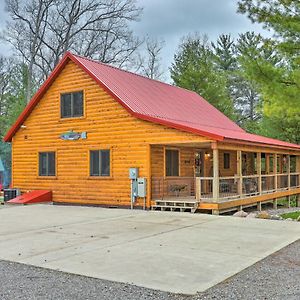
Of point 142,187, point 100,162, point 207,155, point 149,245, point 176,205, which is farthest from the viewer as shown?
point 207,155

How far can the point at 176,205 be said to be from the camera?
15.1 metres

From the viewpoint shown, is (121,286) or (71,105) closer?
(121,286)

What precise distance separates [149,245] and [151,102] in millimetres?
10469

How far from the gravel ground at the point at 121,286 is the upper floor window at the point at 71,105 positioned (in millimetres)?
11903

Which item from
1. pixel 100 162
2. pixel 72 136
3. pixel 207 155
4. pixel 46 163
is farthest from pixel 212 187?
pixel 46 163

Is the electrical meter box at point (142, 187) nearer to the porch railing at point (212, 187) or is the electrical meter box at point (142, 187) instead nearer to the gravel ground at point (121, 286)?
the porch railing at point (212, 187)

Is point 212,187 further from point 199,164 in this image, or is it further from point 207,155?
point 207,155

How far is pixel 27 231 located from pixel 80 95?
28.5 feet

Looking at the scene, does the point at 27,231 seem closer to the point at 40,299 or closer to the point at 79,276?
the point at 79,276

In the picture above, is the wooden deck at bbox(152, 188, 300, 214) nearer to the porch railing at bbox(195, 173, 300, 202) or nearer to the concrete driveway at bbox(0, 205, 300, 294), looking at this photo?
the porch railing at bbox(195, 173, 300, 202)

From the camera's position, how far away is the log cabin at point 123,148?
1541 cm

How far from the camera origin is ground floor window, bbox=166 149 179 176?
17763mm

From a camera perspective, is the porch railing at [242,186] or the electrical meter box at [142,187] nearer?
the porch railing at [242,186]

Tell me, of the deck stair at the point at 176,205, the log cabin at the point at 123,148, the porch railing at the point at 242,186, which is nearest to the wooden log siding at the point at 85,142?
the log cabin at the point at 123,148
